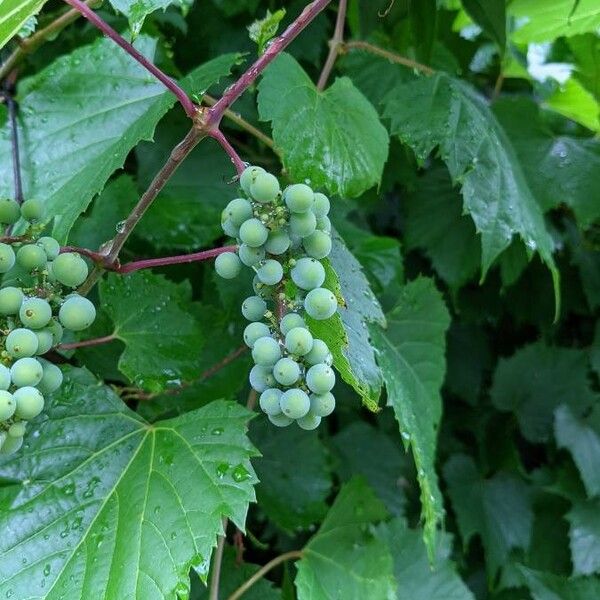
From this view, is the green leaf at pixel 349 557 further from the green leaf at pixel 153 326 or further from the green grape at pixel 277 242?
the green grape at pixel 277 242

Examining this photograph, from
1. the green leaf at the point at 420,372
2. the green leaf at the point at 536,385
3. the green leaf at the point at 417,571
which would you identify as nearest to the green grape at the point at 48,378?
the green leaf at the point at 420,372

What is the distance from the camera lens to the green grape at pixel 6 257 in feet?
1.81

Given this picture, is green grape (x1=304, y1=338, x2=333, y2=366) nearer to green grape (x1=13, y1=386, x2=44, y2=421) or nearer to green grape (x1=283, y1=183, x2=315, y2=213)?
green grape (x1=283, y1=183, x2=315, y2=213)

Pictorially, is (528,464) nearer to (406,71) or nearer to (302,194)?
(406,71)

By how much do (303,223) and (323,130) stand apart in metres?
0.27

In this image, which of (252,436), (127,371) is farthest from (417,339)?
(127,371)

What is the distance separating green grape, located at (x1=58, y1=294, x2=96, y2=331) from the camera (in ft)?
1.85

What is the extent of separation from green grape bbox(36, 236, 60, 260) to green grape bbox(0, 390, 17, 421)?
0.12 meters

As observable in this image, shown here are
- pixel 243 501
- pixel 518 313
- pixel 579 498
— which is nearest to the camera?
pixel 243 501

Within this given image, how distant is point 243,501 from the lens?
0.62 metres

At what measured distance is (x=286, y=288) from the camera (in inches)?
22.0

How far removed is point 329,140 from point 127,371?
1.09 feet

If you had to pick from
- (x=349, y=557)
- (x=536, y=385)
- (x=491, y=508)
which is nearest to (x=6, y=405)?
(x=349, y=557)

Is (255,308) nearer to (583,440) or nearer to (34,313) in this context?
(34,313)
